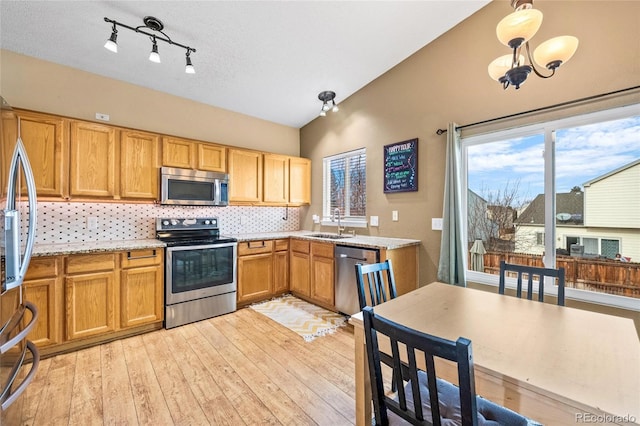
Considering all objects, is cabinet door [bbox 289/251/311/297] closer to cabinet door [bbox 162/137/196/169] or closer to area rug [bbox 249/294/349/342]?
area rug [bbox 249/294/349/342]

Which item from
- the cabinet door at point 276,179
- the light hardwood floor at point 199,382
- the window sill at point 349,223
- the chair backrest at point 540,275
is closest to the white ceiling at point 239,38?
the cabinet door at point 276,179

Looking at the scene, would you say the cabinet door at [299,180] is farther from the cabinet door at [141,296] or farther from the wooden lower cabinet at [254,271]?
the cabinet door at [141,296]

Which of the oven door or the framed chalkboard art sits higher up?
the framed chalkboard art

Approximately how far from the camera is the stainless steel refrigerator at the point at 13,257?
123cm

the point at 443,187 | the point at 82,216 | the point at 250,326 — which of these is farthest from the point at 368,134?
the point at 82,216

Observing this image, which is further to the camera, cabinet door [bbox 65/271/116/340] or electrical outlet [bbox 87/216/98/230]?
electrical outlet [bbox 87/216/98/230]

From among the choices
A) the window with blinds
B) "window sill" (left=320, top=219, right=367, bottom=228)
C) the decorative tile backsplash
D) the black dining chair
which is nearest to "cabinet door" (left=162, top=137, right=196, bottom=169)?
the decorative tile backsplash

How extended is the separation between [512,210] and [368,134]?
1927 mm

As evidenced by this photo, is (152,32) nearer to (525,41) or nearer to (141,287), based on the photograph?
(141,287)

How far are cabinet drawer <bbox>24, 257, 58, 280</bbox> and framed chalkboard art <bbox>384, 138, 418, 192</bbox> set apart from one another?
11.2 feet

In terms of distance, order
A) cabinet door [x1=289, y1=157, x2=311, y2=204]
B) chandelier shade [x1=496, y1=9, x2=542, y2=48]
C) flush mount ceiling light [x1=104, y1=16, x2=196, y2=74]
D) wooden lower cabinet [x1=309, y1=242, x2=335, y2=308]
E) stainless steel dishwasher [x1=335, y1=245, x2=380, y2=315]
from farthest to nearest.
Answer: cabinet door [x1=289, y1=157, x2=311, y2=204] → wooden lower cabinet [x1=309, y1=242, x2=335, y2=308] → stainless steel dishwasher [x1=335, y1=245, x2=380, y2=315] → flush mount ceiling light [x1=104, y1=16, x2=196, y2=74] → chandelier shade [x1=496, y1=9, x2=542, y2=48]

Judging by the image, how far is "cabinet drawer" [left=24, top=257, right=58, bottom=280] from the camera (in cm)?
223

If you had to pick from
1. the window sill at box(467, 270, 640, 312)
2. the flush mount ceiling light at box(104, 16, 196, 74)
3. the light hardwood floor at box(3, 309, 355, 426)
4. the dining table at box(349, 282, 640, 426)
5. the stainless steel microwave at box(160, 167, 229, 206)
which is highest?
the flush mount ceiling light at box(104, 16, 196, 74)

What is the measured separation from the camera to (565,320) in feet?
4.11
